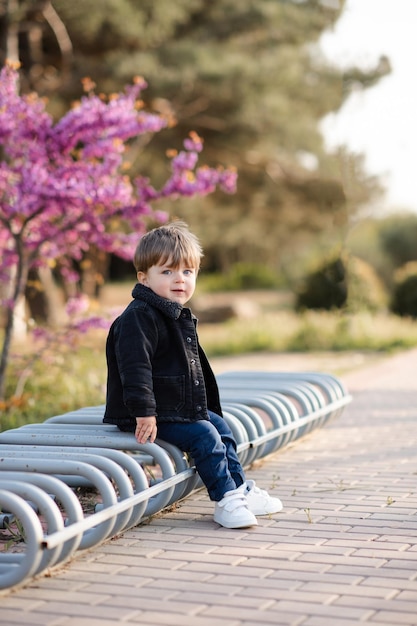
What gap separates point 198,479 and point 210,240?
1290 inches

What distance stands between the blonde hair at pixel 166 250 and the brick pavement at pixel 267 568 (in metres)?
1.31

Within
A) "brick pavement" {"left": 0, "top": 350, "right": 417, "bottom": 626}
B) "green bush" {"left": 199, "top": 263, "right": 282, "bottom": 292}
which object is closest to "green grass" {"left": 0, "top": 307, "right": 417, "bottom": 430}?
"brick pavement" {"left": 0, "top": 350, "right": 417, "bottom": 626}

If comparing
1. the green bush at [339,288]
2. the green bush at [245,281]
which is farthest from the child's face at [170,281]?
the green bush at [245,281]

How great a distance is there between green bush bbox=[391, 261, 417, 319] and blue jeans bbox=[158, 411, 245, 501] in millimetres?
17768

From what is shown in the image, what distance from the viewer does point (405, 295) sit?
2231cm

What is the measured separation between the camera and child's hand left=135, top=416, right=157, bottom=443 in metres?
4.61

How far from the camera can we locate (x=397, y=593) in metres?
3.61

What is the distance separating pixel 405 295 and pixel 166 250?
1813 cm

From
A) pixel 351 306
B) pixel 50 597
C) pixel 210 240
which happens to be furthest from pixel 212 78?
pixel 210 240

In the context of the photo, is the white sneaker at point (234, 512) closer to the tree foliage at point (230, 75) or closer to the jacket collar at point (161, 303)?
the jacket collar at point (161, 303)

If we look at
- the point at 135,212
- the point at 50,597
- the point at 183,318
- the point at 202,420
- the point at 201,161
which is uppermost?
the point at 201,161

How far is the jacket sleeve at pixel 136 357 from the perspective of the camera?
456 centimetres

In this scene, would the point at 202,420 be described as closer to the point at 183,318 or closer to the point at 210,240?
the point at 183,318

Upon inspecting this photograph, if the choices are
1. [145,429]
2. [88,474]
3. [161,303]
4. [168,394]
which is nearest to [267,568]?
[88,474]
